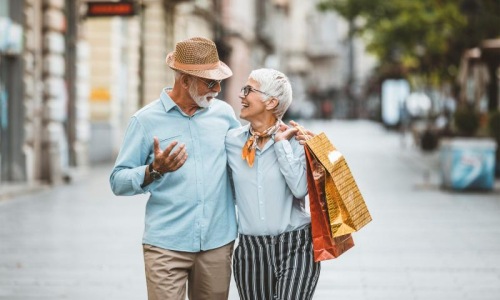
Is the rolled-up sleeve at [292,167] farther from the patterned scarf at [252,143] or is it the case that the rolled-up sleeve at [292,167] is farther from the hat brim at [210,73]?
the hat brim at [210,73]

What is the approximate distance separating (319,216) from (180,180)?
2.08ft

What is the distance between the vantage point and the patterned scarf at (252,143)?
4.64 m

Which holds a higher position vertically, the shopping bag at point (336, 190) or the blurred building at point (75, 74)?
the shopping bag at point (336, 190)

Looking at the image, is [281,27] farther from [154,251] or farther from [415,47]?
[154,251]

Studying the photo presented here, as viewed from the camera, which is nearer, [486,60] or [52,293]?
[52,293]

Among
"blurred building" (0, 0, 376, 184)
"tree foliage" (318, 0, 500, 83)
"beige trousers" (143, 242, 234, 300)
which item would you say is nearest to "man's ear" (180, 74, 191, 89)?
"beige trousers" (143, 242, 234, 300)

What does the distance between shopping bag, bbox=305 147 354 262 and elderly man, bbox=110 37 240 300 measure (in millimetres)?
403

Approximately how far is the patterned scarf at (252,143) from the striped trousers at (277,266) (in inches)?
14.4

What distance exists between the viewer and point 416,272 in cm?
922

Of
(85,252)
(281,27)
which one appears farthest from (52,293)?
(281,27)

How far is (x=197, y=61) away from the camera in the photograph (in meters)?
4.59

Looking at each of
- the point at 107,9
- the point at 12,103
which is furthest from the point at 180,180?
the point at 107,9

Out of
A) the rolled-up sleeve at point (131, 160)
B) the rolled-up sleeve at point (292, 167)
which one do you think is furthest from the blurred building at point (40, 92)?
the rolled-up sleeve at point (292, 167)

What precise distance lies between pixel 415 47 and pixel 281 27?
5497cm
